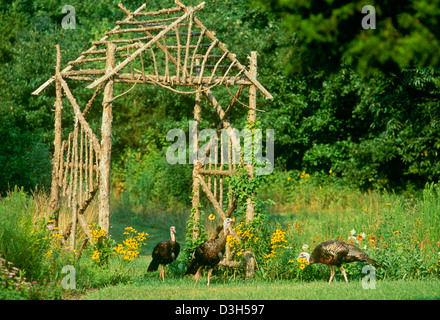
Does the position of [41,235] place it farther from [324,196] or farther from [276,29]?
[276,29]

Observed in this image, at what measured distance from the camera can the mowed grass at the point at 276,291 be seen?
24.3 ft

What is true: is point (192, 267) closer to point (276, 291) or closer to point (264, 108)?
point (276, 291)

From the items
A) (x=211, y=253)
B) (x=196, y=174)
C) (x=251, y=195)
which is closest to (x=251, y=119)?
(x=251, y=195)

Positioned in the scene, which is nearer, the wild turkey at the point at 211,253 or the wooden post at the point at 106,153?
the wild turkey at the point at 211,253

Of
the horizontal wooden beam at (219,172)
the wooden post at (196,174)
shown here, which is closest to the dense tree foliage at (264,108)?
the wooden post at (196,174)

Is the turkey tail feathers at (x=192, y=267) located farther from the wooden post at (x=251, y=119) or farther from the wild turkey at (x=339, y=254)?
the wild turkey at (x=339, y=254)

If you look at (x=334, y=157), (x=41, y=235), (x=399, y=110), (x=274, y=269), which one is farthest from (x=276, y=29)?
(x=41, y=235)

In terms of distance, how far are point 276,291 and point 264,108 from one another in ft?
36.2

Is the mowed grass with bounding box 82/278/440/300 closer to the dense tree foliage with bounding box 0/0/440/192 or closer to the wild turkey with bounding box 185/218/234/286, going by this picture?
the wild turkey with bounding box 185/218/234/286

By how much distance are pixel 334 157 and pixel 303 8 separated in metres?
12.3

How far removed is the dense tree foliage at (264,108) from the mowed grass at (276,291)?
3.67 meters

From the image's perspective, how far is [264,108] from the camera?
1834 centimetres
